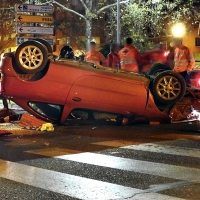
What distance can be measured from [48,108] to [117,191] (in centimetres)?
582

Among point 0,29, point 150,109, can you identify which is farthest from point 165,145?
point 0,29

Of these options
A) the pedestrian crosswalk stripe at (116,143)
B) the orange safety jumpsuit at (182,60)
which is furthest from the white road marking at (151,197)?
the orange safety jumpsuit at (182,60)

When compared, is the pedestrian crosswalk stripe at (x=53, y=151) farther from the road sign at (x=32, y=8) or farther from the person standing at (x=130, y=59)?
the road sign at (x=32, y=8)

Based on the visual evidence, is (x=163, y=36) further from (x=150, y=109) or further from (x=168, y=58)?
(x=150, y=109)

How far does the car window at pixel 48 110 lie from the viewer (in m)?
11.3

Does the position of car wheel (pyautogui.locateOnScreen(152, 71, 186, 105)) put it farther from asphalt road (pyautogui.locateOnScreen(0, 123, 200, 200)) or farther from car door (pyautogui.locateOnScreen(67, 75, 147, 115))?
asphalt road (pyautogui.locateOnScreen(0, 123, 200, 200))

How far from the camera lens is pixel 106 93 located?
11.0 meters

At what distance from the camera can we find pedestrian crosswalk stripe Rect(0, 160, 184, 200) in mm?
5742

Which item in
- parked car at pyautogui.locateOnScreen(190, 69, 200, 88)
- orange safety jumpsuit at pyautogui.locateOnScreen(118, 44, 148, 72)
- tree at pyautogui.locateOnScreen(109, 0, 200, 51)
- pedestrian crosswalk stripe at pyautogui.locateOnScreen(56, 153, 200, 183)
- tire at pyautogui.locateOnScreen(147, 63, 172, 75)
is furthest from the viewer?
tree at pyautogui.locateOnScreen(109, 0, 200, 51)

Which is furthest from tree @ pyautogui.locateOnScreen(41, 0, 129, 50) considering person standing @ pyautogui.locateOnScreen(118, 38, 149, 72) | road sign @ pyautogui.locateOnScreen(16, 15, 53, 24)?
person standing @ pyautogui.locateOnScreen(118, 38, 149, 72)

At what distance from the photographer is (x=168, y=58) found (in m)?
13.0

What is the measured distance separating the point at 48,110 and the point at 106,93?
4.88ft

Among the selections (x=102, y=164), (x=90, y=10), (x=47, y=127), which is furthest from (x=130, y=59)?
(x=90, y=10)

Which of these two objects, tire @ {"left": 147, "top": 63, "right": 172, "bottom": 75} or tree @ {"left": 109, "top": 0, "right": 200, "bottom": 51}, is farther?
tree @ {"left": 109, "top": 0, "right": 200, "bottom": 51}
